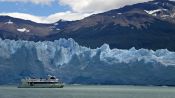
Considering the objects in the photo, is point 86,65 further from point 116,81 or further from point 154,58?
point 154,58

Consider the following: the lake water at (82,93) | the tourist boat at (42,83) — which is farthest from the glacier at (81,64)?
the lake water at (82,93)

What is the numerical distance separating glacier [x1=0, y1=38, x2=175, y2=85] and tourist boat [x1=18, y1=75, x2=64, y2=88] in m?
4.09

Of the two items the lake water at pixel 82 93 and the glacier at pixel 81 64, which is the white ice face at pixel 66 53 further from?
the lake water at pixel 82 93

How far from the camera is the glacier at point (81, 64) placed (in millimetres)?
161750

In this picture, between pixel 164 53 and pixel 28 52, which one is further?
pixel 164 53

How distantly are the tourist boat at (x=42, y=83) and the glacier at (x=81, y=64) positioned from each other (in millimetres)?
4093

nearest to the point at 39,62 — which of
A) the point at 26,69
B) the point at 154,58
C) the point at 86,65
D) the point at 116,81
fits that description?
the point at 26,69

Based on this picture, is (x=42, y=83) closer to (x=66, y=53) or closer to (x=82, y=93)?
(x=66, y=53)

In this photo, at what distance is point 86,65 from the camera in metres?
166

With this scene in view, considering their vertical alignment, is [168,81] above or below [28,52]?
below

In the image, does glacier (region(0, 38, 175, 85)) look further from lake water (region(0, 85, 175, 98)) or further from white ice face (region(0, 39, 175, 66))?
lake water (region(0, 85, 175, 98))

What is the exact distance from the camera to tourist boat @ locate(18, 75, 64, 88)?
529ft

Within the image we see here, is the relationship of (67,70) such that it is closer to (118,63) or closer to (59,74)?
(59,74)

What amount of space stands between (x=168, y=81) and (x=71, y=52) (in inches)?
1289
